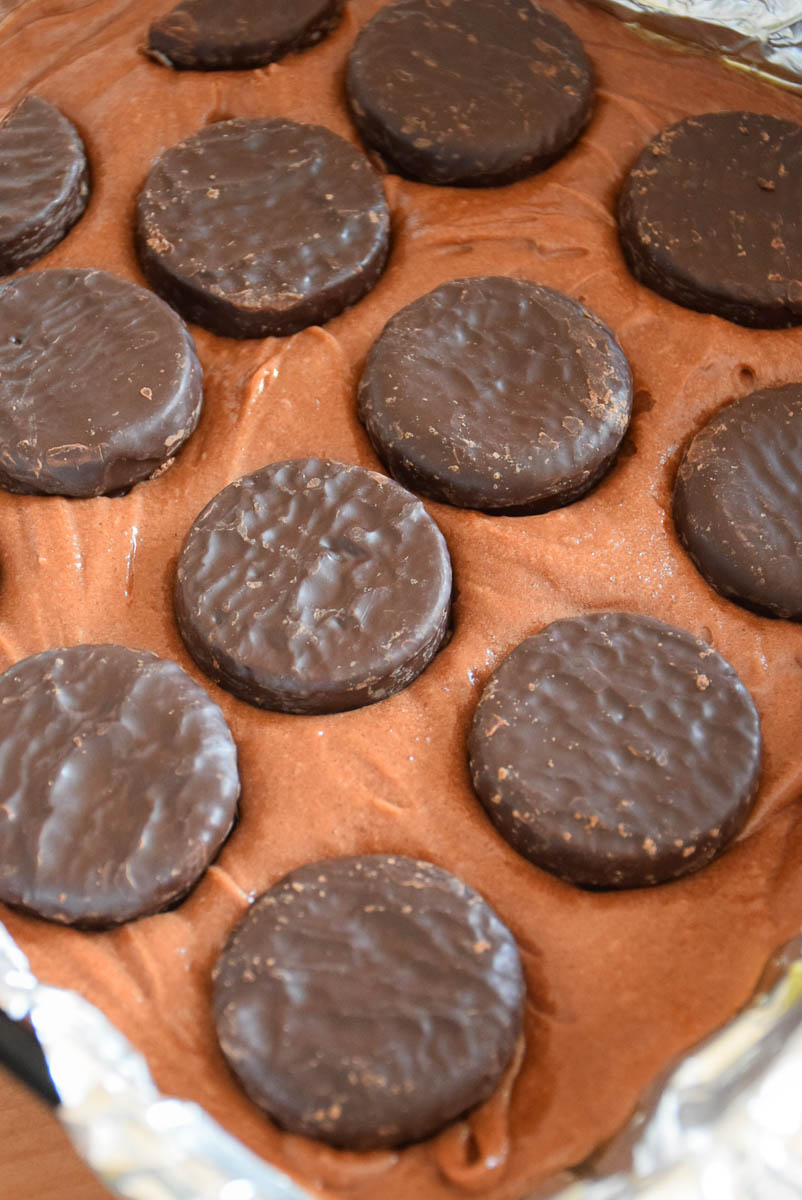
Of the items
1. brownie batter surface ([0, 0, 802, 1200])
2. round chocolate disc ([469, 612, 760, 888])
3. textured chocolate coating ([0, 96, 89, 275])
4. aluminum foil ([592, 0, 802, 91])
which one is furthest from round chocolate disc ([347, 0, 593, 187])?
round chocolate disc ([469, 612, 760, 888])

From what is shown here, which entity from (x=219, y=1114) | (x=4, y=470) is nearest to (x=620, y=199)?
(x=4, y=470)

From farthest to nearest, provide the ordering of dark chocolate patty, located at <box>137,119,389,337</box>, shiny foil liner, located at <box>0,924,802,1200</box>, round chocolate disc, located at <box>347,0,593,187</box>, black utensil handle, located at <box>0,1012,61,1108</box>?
round chocolate disc, located at <box>347,0,593,187</box> → dark chocolate patty, located at <box>137,119,389,337</box> → black utensil handle, located at <box>0,1012,61,1108</box> → shiny foil liner, located at <box>0,924,802,1200</box>

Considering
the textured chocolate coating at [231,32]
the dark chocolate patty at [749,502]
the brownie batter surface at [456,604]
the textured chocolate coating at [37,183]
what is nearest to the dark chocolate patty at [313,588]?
the brownie batter surface at [456,604]

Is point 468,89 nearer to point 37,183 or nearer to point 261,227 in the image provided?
point 261,227

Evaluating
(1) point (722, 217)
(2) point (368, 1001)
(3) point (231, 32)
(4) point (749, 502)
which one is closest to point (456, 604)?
(4) point (749, 502)

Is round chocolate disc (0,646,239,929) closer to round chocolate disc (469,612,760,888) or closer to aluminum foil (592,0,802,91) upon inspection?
round chocolate disc (469,612,760,888)

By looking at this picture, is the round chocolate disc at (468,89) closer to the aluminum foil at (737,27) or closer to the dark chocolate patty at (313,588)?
the aluminum foil at (737,27)
